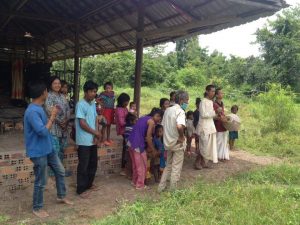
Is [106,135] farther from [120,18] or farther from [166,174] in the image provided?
[120,18]

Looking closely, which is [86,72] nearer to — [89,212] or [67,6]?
[67,6]

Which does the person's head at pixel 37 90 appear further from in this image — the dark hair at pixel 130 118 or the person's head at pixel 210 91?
the person's head at pixel 210 91

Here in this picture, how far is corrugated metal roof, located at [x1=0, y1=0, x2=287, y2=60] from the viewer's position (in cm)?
559

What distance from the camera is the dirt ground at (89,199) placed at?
3922mm

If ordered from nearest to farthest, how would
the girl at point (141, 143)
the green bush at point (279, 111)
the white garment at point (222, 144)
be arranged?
the girl at point (141, 143) < the white garment at point (222, 144) < the green bush at point (279, 111)

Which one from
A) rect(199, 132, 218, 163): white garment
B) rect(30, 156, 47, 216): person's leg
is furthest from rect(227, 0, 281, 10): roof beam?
rect(30, 156, 47, 216): person's leg

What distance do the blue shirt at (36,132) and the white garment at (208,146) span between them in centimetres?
297

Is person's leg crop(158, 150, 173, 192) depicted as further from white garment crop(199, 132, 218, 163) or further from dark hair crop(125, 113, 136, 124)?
white garment crop(199, 132, 218, 163)

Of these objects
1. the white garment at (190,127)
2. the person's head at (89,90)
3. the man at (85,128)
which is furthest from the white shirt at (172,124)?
the white garment at (190,127)

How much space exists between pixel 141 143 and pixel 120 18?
Result: 14.3 ft

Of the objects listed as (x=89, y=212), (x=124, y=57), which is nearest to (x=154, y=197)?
(x=89, y=212)

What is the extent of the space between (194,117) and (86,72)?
22161mm

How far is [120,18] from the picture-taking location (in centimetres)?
828

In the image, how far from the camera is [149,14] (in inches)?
302
